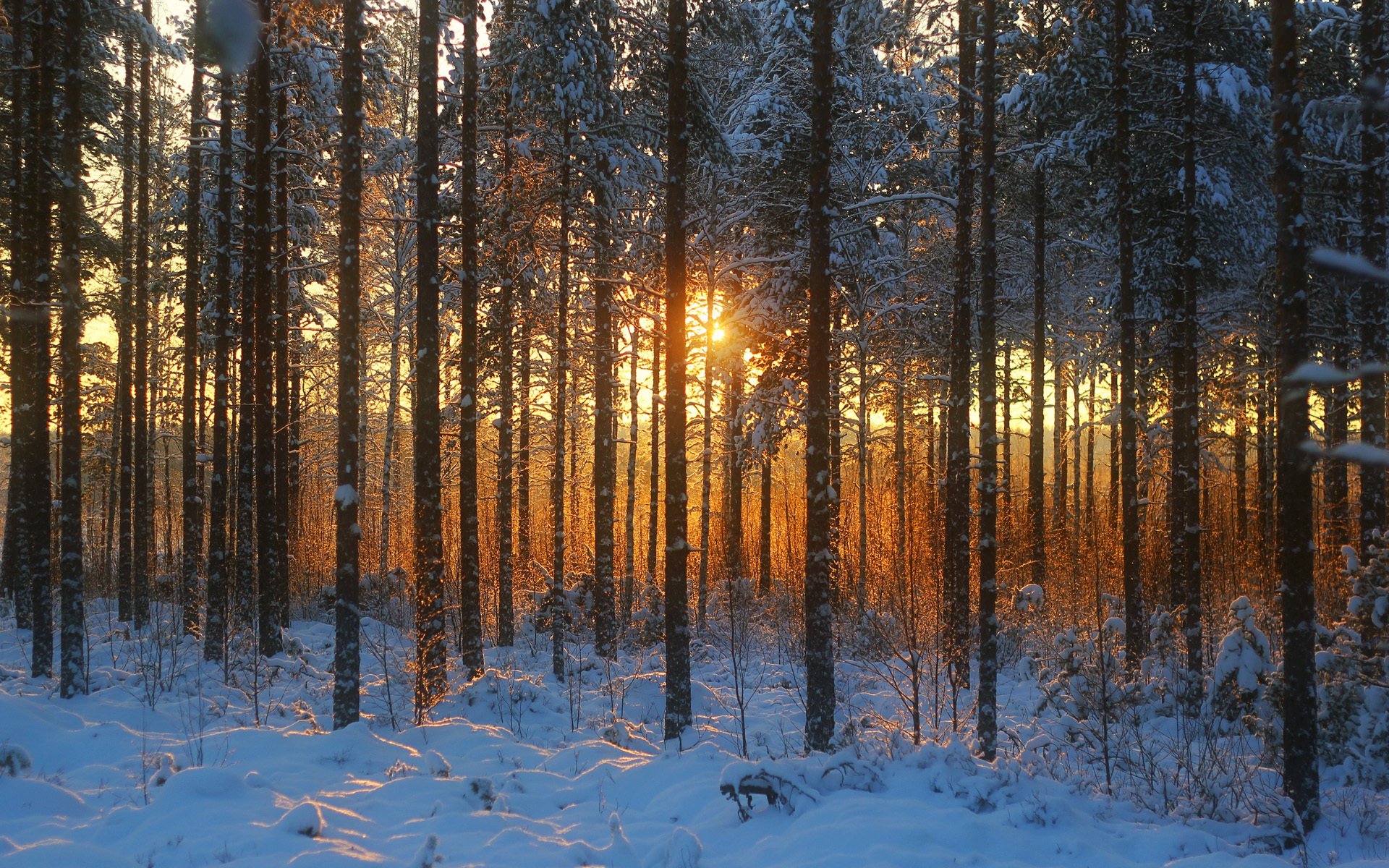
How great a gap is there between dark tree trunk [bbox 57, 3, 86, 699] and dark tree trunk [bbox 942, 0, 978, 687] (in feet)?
41.7

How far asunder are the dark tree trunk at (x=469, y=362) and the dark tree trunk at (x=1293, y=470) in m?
11.3

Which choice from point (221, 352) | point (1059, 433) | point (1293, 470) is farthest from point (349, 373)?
point (1059, 433)

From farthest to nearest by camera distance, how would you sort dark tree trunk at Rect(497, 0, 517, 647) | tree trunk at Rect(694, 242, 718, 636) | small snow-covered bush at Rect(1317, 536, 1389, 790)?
1. tree trunk at Rect(694, 242, 718, 636)
2. dark tree trunk at Rect(497, 0, 517, 647)
3. small snow-covered bush at Rect(1317, 536, 1389, 790)

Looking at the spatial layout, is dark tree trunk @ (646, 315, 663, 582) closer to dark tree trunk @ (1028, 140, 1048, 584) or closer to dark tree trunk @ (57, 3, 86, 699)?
dark tree trunk @ (1028, 140, 1048, 584)

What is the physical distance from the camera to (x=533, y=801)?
27.6ft

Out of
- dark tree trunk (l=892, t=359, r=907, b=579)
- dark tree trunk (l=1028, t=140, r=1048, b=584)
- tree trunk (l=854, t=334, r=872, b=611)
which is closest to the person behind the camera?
tree trunk (l=854, t=334, r=872, b=611)

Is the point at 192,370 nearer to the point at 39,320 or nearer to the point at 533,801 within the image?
the point at 39,320

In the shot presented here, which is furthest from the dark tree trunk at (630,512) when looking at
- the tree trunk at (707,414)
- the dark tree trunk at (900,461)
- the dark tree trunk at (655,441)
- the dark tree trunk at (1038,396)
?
the dark tree trunk at (1038,396)

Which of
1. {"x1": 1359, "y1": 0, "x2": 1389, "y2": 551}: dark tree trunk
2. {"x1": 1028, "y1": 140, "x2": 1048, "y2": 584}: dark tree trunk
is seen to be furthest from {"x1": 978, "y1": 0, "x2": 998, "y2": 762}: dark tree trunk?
{"x1": 1028, "y1": 140, "x2": 1048, "y2": 584}: dark tree trunk

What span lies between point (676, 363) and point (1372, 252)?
1068cm

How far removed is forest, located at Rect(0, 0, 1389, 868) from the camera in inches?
319

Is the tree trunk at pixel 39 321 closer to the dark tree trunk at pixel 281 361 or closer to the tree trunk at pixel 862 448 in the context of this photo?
the dark tree trunk at pixel 281 361

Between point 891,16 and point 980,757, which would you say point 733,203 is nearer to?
point 891,16

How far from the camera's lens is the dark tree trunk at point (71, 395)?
1190cm
